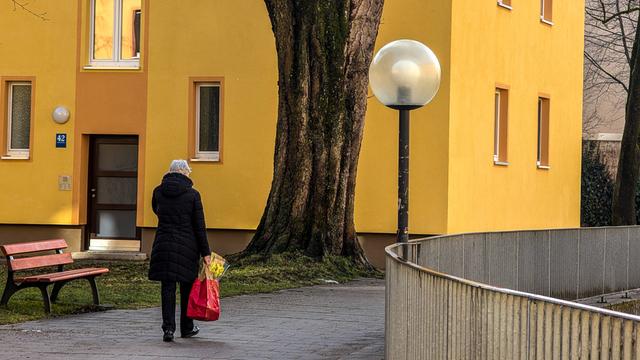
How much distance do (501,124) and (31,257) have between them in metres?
16.0

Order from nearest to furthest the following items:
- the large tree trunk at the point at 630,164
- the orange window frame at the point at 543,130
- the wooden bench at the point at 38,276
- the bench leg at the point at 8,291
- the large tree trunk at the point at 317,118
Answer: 1. the wooden bench at the point at 38,276
2. the bench leg at the point at 8,291
3. the large tree trunk at the point at 317,118
4. the large tree trunk at the point at 630,164
5. the orange window frame at the point at 543,130

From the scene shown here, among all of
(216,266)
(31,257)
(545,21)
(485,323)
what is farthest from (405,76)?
(545,21)

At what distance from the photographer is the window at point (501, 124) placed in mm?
29688

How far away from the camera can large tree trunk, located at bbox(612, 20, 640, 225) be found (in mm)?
31766

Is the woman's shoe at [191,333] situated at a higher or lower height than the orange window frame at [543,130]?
lower

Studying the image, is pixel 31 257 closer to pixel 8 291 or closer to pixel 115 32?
pixel 8 291

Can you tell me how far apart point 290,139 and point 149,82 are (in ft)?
22.8

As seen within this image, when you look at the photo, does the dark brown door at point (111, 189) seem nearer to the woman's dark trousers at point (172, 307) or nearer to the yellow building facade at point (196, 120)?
the yellow building facade at point (196, 120)

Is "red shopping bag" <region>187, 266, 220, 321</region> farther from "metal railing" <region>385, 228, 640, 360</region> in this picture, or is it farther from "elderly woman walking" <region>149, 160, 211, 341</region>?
"metal railing" <region>385, 228, 640, 360</region>

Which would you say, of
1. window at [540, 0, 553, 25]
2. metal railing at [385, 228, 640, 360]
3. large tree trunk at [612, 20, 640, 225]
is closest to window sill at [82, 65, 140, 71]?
window at [540, 0, 553, 25]

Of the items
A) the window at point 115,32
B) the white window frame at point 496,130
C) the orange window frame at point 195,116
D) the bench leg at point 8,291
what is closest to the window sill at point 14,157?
the window at point 115,32

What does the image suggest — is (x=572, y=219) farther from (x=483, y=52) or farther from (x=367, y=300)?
(x=367, y=300)

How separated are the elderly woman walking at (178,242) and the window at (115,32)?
15805mm

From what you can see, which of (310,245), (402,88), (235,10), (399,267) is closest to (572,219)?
(235,10)
